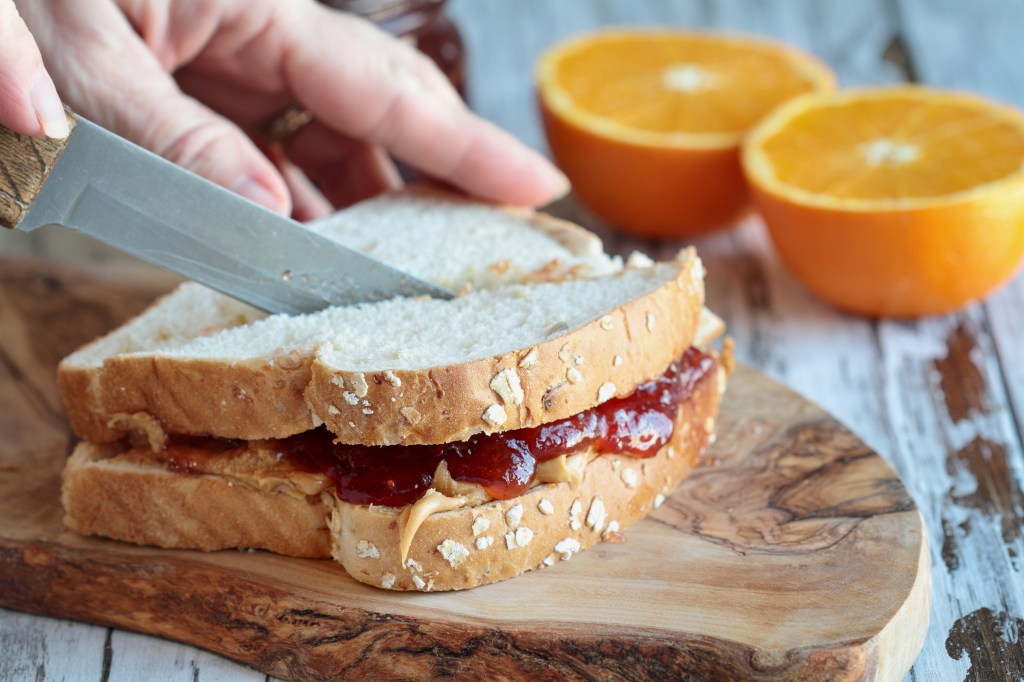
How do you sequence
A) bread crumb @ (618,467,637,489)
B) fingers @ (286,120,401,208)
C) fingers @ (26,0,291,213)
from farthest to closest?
fingers @ (286,120,401,208) → fingers @ (26,0,291,213) → bread crumb @ (618,467,637,489)

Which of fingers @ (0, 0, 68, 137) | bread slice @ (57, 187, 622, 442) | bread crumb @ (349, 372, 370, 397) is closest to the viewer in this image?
fingers @ (0, 0, 68, 137)

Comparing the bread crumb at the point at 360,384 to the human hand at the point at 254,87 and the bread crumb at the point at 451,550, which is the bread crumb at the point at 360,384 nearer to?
the bread crumb at the point at 451,550

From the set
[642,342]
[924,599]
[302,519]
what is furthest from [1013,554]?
[302,519]

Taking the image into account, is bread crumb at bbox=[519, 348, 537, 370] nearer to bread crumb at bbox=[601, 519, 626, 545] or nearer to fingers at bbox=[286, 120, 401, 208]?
bread crumb at bbox=[601, 519, 626, 545]

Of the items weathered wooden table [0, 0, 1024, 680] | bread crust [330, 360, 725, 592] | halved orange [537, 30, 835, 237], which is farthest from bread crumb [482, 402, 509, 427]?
halved orange [537, 30, 835, 237]


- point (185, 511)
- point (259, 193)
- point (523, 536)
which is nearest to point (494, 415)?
point (523, 536)

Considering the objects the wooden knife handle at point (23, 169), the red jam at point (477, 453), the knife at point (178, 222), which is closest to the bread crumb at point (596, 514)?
the red jam at point (477, 453)

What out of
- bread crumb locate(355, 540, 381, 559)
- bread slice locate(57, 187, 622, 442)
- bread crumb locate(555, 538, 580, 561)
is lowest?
bread crumb locate(555, 538, 580, 561)
